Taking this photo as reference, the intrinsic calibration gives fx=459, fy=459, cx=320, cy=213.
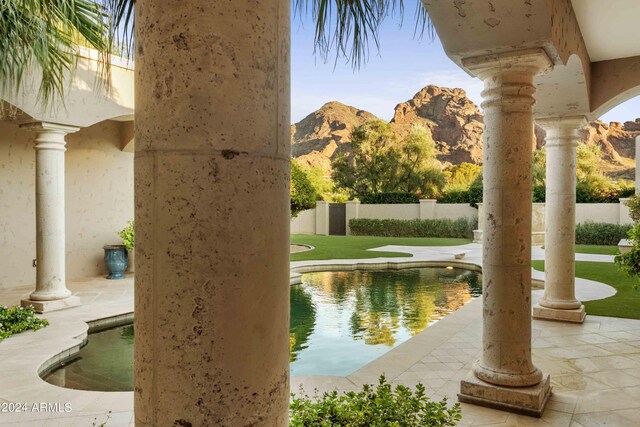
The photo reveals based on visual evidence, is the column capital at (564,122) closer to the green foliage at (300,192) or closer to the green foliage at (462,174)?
the green foliage at (300,192)

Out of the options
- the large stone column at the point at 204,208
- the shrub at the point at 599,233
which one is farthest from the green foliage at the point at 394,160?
the large stone column at the point at 204,208

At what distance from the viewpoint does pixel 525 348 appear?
3.63 meters

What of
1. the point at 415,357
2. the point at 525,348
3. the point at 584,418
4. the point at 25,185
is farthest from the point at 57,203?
the point at 584,418

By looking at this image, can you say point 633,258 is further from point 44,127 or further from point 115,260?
point 115,260

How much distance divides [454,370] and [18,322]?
18.8ft

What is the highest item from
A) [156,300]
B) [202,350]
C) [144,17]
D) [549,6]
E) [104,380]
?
[549,6]

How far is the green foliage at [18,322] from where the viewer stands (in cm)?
603

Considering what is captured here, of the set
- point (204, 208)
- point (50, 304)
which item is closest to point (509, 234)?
point (204, 208)

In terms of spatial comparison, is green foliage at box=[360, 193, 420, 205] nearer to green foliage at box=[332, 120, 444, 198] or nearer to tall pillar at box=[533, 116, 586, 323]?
green foliage at box=[332, 120, 444, 198]

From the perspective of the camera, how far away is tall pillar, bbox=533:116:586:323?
20.4ft

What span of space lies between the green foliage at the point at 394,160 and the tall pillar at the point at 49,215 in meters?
25.3

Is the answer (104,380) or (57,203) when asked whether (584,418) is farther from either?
(57,203)

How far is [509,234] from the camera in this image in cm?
356

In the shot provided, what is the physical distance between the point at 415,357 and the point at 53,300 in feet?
19.3
